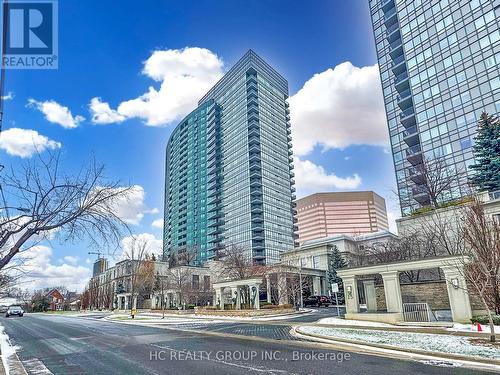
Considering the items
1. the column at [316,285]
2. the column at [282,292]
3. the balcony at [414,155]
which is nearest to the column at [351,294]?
the column at [282,292]

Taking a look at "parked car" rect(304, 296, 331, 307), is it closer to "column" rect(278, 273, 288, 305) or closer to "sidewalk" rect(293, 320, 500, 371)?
"column" rect(278, 273, 288, 305)

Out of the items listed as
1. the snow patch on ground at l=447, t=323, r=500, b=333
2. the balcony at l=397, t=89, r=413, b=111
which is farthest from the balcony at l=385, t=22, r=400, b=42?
A: the snow patch on ground at l=447, t=323, r=500, b=333

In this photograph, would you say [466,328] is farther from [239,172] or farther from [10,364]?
[239,172]

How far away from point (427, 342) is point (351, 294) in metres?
11.2

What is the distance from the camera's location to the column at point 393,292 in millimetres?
20625

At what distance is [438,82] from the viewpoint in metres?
62.0

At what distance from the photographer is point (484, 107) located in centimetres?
5431

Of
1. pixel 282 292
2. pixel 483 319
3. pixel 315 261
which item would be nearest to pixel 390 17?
pixel 315 261

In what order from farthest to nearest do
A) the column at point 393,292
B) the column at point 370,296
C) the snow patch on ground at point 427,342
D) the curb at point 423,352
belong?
the column at point 370,296 < the column at point 393,292 < the snow patch on ground at point 427,342 < the curb at point 423,352

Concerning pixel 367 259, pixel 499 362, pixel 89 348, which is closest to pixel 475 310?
pixel 499 362

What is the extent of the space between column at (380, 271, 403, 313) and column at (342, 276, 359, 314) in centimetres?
253

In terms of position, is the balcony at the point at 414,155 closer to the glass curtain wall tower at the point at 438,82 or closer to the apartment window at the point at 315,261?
the glass curtain wall tower at the point at 438,82

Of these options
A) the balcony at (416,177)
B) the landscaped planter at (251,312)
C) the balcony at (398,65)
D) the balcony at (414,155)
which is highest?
the balcony at (398,65)

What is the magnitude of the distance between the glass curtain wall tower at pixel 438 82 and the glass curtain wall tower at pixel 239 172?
5929 centimetres
